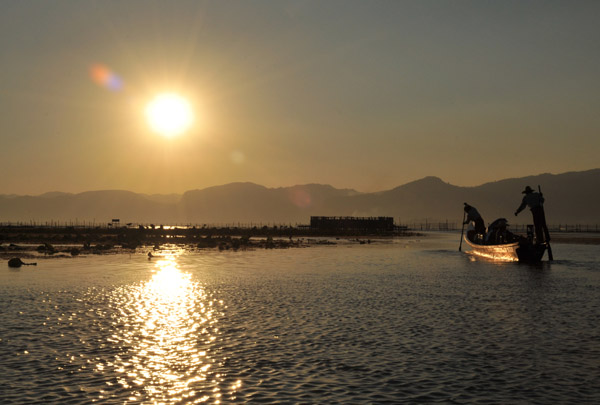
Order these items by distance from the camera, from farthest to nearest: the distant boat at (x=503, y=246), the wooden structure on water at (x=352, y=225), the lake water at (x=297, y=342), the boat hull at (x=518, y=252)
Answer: the wooden structure on water at (x=352, y=225) → the distant boat at (x=503, y=246) → the boat hull at (x=518, y=252) → the lake water at (x=297, y=342)

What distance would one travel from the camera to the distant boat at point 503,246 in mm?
44938

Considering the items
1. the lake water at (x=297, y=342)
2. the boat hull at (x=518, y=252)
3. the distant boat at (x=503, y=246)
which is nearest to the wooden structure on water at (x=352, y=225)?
the distant boat at (x=503, y=246)

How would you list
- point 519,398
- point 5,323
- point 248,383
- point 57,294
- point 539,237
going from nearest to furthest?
point 519,398 < point 248,383 < point 5,323 < point 57,294 < point 539,237

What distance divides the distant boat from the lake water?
14.5 metres

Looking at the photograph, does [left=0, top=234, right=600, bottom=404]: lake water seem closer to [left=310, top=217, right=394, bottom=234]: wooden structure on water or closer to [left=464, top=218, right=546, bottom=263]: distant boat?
[left=464, top=218, right=546, bottom=263]: distant boat

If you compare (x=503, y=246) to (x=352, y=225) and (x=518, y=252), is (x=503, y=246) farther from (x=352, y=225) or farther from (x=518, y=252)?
(x=352, y=225)

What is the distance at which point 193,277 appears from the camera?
33.8m

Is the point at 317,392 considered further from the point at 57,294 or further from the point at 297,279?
the point at 297,279

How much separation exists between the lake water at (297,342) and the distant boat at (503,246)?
14.5m

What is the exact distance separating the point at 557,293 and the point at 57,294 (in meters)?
23.5

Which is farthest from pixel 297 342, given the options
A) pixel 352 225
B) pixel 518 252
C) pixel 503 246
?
pixel 352 225

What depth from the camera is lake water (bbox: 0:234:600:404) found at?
10.9 meters

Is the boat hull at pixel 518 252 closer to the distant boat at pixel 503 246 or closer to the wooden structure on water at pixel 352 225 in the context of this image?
the distant boat at pixel 503 246

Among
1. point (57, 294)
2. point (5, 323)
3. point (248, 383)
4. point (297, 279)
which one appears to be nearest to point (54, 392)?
point (248, 383)
